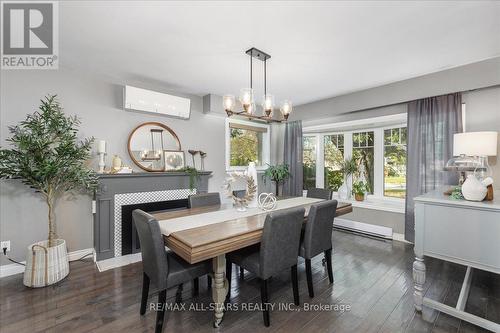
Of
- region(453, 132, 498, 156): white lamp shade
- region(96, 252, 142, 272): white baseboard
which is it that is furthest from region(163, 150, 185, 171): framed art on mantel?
region(453, 132, 498, 156): white lamp shade

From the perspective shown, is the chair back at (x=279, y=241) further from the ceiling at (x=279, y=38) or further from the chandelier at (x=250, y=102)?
the ceiling at (x=279, y=38)

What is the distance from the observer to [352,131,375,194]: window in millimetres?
4094

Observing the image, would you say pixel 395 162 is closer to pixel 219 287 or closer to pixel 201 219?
pixel 201 219

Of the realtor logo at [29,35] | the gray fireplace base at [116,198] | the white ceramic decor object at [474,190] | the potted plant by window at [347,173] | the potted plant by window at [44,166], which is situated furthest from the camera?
the potted plant by window at [347,173]

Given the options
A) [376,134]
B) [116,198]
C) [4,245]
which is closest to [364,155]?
[376,134]

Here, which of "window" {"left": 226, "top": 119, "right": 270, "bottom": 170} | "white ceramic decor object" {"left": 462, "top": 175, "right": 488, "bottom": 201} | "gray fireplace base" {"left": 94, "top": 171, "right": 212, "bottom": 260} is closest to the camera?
"white ceramic decor object" {"left": 462, "top": 175, "right": 488, "bottom": 201}

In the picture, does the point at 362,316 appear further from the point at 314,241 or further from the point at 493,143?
the point at 493,143

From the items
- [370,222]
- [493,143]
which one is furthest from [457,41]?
[370,222]

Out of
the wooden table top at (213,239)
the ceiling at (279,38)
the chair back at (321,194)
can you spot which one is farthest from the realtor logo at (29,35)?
the chair back at (321,194)

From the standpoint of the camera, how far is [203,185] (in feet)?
12.3

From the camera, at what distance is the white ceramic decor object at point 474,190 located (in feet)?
5.48

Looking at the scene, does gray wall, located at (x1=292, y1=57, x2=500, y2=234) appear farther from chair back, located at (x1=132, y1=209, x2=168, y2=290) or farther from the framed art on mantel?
chair back, located at (x1=132, y1=209, x2=168, y2=290)

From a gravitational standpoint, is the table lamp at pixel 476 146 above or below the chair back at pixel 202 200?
above

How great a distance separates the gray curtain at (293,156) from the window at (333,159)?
0.57m
